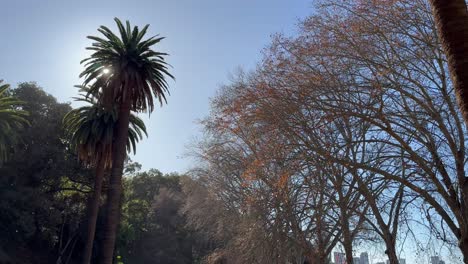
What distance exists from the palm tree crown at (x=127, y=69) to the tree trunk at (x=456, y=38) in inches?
870

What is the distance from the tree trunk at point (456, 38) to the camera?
7367 millimetres

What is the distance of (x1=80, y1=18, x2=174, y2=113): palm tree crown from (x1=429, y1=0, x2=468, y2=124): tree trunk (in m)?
22.1

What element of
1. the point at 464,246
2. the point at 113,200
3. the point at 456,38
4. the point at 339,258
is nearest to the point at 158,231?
the point at 113,200

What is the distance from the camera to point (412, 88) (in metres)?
13.2

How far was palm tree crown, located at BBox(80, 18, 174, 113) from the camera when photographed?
2797 cm

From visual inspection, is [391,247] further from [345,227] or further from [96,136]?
[96,136]

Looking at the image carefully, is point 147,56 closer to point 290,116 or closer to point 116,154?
point 116,154

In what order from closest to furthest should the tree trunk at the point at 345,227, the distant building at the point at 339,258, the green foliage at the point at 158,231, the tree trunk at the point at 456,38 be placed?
the tree trunk at the point at 456,38 < the tree trunk at the point at 345,227 < the distant building at the point at 339,258 < the green foliage at the point at 158,231

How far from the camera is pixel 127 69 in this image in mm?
28141

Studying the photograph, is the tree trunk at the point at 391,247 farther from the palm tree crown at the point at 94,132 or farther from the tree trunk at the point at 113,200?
the palm tree crown at the point at 94,132

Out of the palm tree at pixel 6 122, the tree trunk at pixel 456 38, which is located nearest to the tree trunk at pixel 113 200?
the palm tree at pixel 6 122

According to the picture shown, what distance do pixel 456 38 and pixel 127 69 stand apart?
23181 millimetres

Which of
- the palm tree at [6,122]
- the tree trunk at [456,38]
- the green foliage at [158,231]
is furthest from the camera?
the green foliage at [158,231]

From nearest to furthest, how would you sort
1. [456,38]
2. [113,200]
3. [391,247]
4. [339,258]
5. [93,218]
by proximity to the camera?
[456,38] → [391,247] → [339,258] → [113,200] → [93,218]
